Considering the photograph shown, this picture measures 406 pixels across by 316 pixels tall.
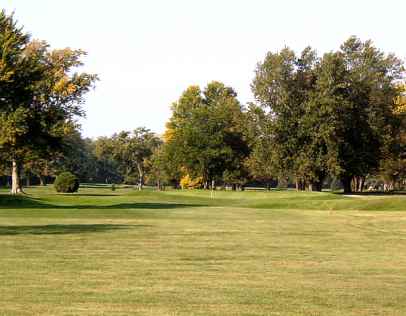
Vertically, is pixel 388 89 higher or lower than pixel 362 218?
higher

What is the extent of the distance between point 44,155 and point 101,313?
4919 cm

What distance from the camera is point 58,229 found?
28.8 m

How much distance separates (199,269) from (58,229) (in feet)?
42.5

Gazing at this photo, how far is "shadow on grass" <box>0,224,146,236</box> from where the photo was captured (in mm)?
26675

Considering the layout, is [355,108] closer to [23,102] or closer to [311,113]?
[311,113]

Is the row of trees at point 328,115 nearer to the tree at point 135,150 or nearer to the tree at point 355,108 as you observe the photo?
the tree at point 355,108

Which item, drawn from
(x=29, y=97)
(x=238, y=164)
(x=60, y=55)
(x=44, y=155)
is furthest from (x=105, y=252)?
(x=238, y=164)

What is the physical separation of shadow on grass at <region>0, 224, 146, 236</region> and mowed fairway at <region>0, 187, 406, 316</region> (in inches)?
1.4

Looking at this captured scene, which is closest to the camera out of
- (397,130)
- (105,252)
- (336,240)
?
(105,252)

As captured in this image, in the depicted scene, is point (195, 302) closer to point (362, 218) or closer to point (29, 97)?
point (362, 218)

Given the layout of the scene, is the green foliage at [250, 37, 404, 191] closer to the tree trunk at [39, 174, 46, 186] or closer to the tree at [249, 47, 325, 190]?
the tree at [249, 47, 325, 190]

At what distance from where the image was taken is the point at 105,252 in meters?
20.1

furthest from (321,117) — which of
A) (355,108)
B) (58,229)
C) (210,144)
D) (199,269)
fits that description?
(199,269)

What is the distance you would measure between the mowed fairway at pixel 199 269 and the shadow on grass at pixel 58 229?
0.04 metres
